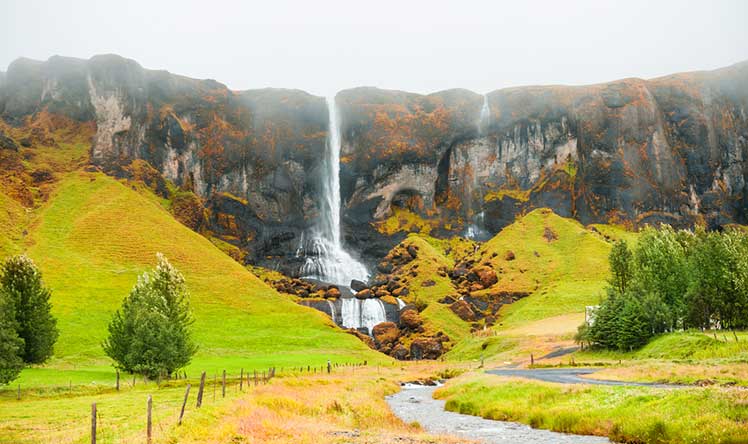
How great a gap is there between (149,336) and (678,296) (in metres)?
66.4

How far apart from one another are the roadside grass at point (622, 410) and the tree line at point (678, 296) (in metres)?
32.9

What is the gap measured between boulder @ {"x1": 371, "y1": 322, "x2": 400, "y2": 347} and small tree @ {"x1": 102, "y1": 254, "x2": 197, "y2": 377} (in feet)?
214

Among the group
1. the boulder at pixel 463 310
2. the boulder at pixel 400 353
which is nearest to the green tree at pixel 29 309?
the boulder at pixel 400 353

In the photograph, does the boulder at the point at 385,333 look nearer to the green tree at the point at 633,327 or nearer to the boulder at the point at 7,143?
the green tree at the point at 633,327

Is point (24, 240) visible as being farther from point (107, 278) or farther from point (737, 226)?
point (737, 226)

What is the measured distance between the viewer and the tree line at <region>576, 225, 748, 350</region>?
65.9m

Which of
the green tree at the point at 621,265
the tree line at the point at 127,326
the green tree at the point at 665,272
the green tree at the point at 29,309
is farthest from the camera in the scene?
the green tree at the point at 621,265

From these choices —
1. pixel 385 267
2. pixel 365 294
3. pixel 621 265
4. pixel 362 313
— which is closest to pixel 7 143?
pixel 365 294

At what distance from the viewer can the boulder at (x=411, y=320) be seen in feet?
401

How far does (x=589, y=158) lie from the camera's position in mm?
199500

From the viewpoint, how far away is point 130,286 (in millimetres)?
109750

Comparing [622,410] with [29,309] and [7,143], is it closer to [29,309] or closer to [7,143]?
[29,309]

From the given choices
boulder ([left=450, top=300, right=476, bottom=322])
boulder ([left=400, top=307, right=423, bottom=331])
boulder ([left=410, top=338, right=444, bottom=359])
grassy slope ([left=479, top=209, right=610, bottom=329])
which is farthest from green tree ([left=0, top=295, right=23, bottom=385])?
boulder ([left=450, top=300, right=476, bottom=322])

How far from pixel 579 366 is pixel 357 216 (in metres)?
141
